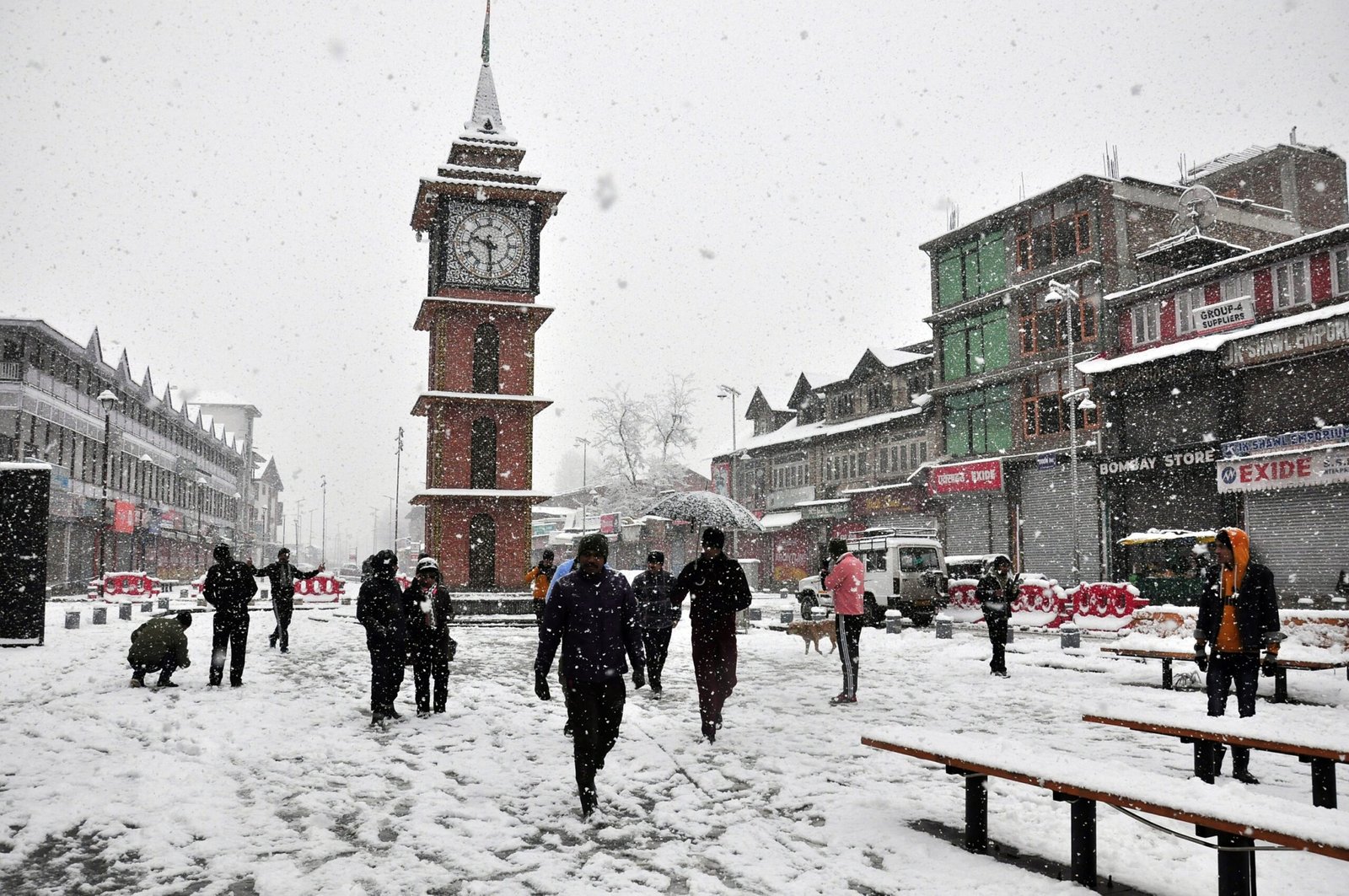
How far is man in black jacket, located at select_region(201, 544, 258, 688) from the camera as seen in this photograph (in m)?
11.2

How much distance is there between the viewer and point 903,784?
6.77 metres

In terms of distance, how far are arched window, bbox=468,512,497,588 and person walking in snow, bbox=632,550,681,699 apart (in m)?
17.8

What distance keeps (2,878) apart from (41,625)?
46.3 feet

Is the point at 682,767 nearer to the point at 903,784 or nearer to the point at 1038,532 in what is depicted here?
the point at 903,784

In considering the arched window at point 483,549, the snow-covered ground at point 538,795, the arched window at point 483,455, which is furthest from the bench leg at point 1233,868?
the arched window at point 483,455

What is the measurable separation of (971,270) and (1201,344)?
12.6m

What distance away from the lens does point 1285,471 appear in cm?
2512

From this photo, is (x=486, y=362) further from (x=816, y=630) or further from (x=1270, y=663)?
(x=1270, y=663)

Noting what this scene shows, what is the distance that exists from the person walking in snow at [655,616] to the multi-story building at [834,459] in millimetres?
29838

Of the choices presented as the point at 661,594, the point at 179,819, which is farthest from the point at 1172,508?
the point at 179,819

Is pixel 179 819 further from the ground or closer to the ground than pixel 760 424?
closer to the ground

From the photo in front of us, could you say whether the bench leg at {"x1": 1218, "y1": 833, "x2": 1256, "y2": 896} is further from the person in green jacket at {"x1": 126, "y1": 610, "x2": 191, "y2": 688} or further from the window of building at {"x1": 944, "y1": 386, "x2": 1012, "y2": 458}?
the window of building at {"x1": 944, "y1": 386, "x2": 1012, "y2": 458}

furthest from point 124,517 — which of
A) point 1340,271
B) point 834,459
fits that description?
point 1340,271

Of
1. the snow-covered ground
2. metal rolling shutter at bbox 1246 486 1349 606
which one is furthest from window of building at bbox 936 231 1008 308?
the snow-covered ground
